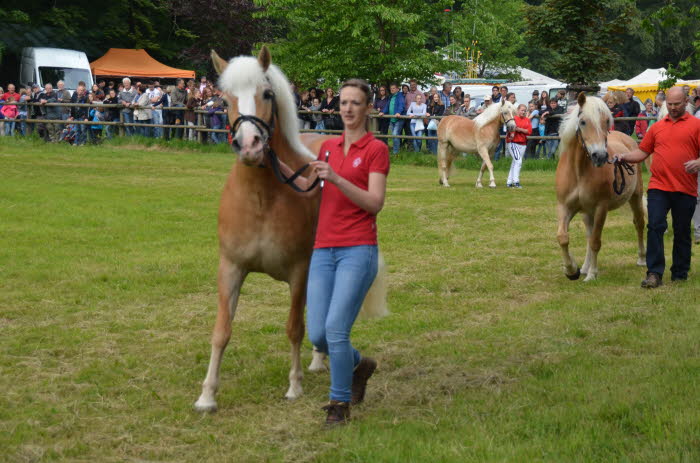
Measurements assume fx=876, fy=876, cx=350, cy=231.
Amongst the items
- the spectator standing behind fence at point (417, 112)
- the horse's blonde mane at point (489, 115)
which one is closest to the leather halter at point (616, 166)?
the horse's blonde mane at point (489, 115)

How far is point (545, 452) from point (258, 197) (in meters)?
2.18

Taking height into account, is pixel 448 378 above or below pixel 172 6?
below

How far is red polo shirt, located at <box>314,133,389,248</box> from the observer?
4.80m

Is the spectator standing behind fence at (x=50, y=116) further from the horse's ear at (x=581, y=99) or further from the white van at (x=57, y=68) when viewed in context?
the horse's ear at (x=581, y=99)

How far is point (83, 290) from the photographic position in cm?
875

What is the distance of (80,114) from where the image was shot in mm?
27812

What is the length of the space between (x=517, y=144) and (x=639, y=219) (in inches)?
321

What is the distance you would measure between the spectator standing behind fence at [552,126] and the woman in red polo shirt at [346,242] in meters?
18.6

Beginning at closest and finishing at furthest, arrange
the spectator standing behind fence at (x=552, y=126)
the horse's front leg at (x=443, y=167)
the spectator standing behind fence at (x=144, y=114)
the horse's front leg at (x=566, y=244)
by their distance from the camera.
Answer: the horse's front leg at (x=566, y=244) < the horse's front leg at (x=443, y=167) < the spectator standing behind fence at (x=552, y=126) < the spectator standing behind fence at (x=144, y=114)

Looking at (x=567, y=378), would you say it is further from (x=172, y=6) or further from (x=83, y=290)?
(x=172, y=6)

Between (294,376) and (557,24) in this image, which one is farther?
(557,24)

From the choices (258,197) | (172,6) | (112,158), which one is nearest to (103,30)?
(172,6)

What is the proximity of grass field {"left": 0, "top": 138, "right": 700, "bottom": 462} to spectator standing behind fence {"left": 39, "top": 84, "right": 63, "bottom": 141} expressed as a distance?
609 inches

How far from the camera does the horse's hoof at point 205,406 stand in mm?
5219
